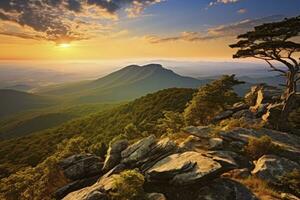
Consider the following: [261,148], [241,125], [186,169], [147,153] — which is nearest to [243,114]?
[241,125]

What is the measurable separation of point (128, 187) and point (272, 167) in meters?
11.1

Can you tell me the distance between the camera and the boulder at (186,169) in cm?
1777

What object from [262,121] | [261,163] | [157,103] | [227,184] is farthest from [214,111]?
[157,103]

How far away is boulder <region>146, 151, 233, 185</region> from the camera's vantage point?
58.3 feet

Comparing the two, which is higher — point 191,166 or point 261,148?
point 191,166

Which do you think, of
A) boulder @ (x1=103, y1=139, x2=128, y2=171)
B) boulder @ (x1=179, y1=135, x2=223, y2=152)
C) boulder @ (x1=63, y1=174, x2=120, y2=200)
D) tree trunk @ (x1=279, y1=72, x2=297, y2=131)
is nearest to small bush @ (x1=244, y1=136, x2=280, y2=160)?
boulder @ (x1=179, y1=135, x2=223, y2=152)

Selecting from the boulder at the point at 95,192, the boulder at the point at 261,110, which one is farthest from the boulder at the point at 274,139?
the boulder at the point at 95,192

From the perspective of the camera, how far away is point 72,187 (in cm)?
2369

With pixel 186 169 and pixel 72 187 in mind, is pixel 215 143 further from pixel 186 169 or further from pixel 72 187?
pixel 72 187

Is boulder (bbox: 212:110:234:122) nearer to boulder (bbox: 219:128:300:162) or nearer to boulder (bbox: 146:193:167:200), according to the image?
boulder (bbox: 219:128:300:162)

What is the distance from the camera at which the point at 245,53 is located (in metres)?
30.2

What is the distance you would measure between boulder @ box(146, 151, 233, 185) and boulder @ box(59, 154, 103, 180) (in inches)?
313

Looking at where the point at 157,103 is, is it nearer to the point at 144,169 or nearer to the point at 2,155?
the point at 2,155

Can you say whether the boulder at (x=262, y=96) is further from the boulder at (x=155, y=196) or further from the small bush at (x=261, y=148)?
the boulder at (x=155, y=196)
